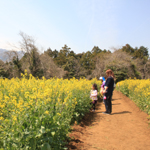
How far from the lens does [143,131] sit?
434 centimetres

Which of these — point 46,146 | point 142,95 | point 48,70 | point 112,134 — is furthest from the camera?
point 48,70

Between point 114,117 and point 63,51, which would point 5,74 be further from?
point 63,51

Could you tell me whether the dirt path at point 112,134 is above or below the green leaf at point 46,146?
below

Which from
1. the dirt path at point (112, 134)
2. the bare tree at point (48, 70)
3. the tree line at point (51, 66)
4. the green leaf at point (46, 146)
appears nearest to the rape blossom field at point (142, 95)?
the dirt path at point (112, 134)

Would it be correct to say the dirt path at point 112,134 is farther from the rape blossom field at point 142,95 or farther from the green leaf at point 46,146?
the green leaf at point 46,146

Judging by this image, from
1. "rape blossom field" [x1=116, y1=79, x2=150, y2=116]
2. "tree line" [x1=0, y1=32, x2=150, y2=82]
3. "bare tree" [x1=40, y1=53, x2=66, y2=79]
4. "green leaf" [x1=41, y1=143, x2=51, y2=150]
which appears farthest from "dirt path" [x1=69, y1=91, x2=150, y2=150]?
"bare tree" [x1=40, y1=53, x2=66, y2=79]

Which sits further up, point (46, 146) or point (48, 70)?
point (48, 70)

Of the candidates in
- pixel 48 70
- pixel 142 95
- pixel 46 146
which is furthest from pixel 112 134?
pixel 48 70

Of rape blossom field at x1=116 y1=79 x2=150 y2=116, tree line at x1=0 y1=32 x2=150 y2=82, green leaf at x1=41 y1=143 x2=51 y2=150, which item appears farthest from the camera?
tree line at x1=0 y1=32 x2=150 y2=82

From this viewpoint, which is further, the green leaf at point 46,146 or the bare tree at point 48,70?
the bare tree at point 48,70

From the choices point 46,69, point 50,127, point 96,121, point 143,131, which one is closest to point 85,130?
point 96,121

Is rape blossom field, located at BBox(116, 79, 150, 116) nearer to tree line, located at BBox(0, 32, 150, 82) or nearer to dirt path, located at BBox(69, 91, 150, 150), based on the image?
dirt path, located at BBox(69, 91, 150, 150)

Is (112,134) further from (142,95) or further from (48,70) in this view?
(48,70)

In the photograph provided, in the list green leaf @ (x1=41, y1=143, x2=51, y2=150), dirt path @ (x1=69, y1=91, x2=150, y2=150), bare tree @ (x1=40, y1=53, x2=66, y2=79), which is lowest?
dirt path @ (x1=69, y1=91, x2=150, y2=150)
